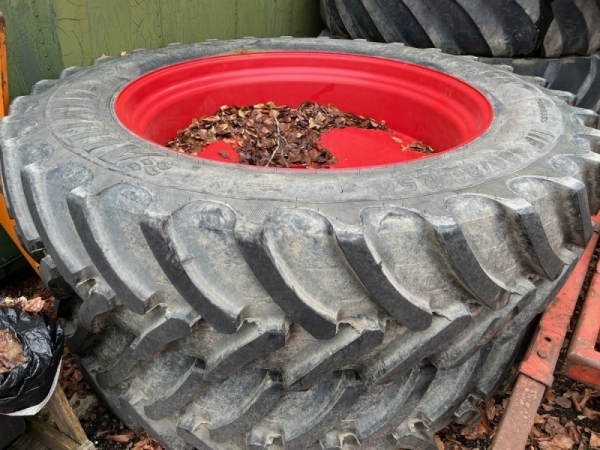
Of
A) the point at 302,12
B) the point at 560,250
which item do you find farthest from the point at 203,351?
the point at 302,12

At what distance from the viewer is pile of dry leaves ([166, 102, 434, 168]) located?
6.23 ft

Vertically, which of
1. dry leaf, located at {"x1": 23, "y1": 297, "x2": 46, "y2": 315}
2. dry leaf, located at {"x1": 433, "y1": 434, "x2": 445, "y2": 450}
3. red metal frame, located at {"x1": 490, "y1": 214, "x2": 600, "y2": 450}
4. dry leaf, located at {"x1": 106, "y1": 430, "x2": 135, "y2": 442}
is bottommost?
dry leaf, located at {"x1": 106, "y1": 430, "x2": 135, "y2": 442}

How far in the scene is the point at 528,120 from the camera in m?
1.37

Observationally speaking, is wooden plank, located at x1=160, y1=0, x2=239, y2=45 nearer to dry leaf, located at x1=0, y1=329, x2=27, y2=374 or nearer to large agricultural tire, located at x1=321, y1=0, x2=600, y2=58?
large agricultural tire, located at x1=321, y1=0, x2=600, y2=58

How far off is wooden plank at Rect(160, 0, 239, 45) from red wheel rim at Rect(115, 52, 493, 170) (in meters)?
0.40

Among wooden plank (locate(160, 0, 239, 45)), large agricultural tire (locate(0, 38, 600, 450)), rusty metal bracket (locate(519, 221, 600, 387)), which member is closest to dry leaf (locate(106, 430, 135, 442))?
large agricultural tire (locate(0, 38, 600, 450))

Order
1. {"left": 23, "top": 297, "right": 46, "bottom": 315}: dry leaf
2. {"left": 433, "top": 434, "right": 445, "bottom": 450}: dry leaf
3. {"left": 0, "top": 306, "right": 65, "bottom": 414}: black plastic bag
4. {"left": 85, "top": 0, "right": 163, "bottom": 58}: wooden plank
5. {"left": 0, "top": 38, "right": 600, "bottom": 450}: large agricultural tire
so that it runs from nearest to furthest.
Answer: {"left": 0, "top": 38, "right": 600, "bottom": 450}: large agricultural tire, {"left": 0, "top": 306, "right": 65, "bottom": 414}: black plastic bag, {"left": 23, "top": 297, "right": 46, "bottom": 315}: dry leaf, {"left": 433, "top": 434, "right": 445, "bottom": 450}: dry leaf, {"left": 85, "top": 0, "right": 163, "bottom": 58}: wooden plank

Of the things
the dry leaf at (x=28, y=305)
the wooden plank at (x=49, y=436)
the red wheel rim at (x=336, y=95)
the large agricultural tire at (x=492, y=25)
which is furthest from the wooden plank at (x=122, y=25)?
the wooden plank at (x=49, y=436)

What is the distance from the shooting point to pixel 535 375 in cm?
123

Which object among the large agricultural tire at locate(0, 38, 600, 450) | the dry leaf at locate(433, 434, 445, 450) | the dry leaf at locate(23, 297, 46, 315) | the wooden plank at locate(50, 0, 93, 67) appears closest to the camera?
the large agricultural tire at locate(0, 38, 600, 450)

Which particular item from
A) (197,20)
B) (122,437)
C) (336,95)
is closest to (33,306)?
(122,437)

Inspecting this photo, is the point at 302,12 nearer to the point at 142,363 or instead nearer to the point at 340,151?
the point at 340,151

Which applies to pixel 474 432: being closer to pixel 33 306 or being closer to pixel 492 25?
pixel 33 306

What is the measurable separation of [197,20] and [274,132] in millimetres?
747
